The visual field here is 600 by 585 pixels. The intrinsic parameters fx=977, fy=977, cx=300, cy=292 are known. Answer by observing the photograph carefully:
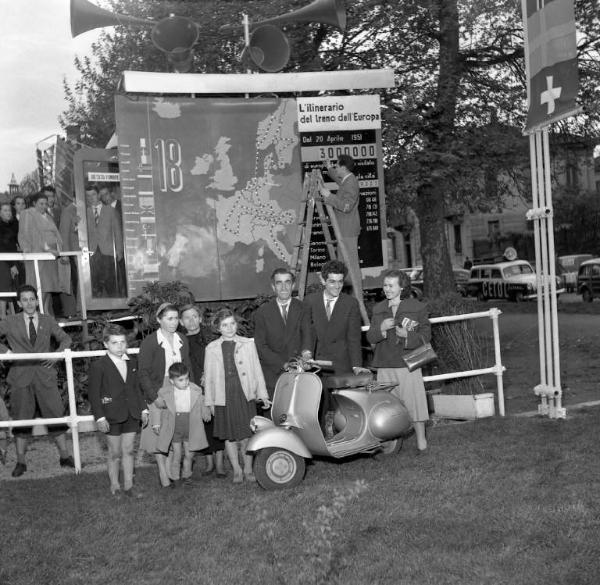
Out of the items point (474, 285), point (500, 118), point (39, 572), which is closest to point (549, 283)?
point (39, 572)

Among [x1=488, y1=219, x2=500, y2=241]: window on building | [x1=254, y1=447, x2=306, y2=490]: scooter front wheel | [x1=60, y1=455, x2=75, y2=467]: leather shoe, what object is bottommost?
[x1=60, y1=455, x2=75, y2=467]: leather shoe

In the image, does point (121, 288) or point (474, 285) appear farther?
point (474, 285)

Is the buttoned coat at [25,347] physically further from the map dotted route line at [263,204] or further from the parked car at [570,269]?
the parked car at [570,269]

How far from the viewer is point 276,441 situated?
23.9 ft

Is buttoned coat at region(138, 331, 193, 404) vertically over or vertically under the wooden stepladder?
under

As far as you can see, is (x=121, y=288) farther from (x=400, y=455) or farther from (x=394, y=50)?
(x=394, y=50)

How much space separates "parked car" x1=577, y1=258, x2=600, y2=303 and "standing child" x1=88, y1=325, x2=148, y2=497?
25.8 metres

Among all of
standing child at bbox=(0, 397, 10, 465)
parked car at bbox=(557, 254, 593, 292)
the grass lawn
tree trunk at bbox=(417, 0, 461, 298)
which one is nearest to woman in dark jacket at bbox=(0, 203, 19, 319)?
standing child at bbox=(0, 397, 10, 465)

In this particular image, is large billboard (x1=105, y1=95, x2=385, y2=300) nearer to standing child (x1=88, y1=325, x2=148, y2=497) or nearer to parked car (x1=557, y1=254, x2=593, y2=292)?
standing child (x1=88, y1=325, x2=148, y2=497)

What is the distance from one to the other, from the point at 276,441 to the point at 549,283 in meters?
3.94

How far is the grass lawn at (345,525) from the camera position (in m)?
5.20

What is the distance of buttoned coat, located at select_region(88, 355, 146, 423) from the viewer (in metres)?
7.55

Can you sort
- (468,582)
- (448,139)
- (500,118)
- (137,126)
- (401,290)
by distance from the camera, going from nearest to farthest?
(468,582), (401,290), (137,126), (448,139), (500,118)

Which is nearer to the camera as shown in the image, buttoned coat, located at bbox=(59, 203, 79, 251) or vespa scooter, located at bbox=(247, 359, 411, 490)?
vespa scooter, located at bbox=(247, 359, 411, 490)
